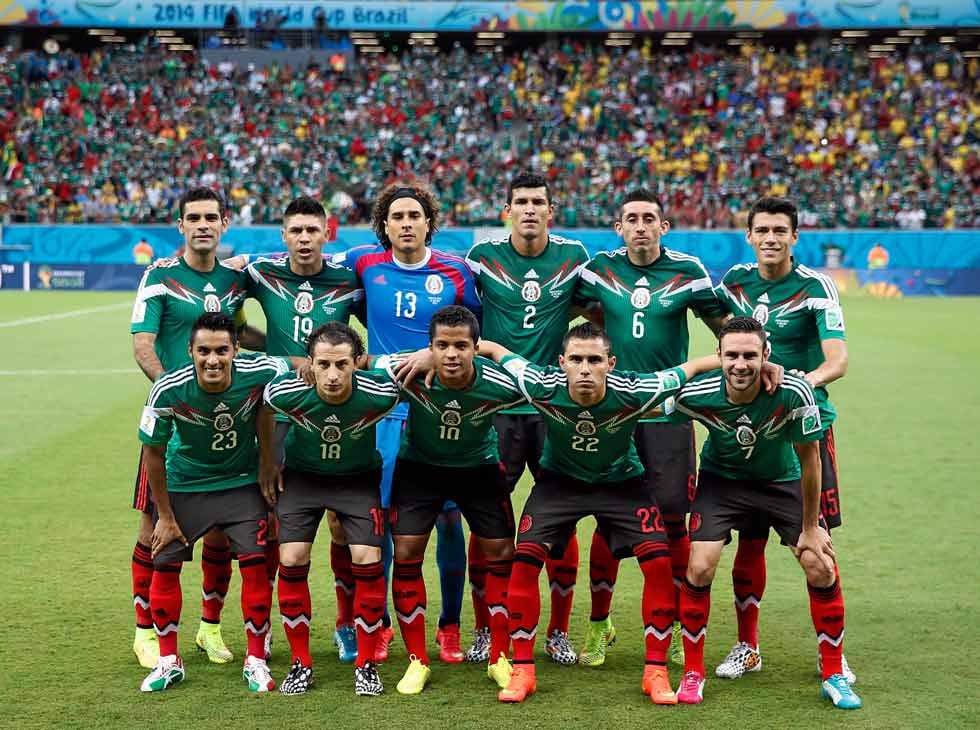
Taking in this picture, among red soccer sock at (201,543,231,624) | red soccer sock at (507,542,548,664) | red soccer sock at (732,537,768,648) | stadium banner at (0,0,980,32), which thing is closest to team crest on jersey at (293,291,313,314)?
red soccer sock at (201,543,231,624)

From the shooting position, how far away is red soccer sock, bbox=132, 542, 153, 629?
5.69 metres

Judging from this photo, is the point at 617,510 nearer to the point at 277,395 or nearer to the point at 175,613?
the point at 277,395

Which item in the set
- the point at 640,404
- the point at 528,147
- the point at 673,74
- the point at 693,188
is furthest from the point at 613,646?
the point at 673,74

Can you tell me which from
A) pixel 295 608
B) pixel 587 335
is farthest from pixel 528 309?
pixel 295 608

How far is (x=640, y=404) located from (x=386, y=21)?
36652mm

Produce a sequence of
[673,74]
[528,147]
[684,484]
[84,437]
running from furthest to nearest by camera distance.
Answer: [673,74]
[528,147]
[84,437]
[684,484]

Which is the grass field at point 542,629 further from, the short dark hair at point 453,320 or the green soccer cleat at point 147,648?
the short dark hair at point 453,320

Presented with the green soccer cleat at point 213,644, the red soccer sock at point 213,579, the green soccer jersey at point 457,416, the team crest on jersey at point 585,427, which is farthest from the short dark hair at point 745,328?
the green soccer cleat at point 213,644

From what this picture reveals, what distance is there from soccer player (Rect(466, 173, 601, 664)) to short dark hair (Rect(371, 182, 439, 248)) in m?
0.29

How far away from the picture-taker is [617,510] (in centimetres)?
539

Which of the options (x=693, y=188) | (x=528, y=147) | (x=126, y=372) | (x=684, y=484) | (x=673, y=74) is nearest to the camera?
(x=684, y=484)

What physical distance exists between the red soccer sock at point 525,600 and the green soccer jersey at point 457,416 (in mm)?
539

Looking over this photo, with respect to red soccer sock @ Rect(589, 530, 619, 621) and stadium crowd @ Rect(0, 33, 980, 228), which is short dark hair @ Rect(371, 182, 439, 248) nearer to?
red soccer sock @ Rect(589, 530, 619, 621)

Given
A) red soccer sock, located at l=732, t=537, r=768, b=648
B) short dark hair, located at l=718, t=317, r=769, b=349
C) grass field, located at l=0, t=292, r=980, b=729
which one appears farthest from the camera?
red soccer sock, located at l=732, t=537, r=768, b=648
